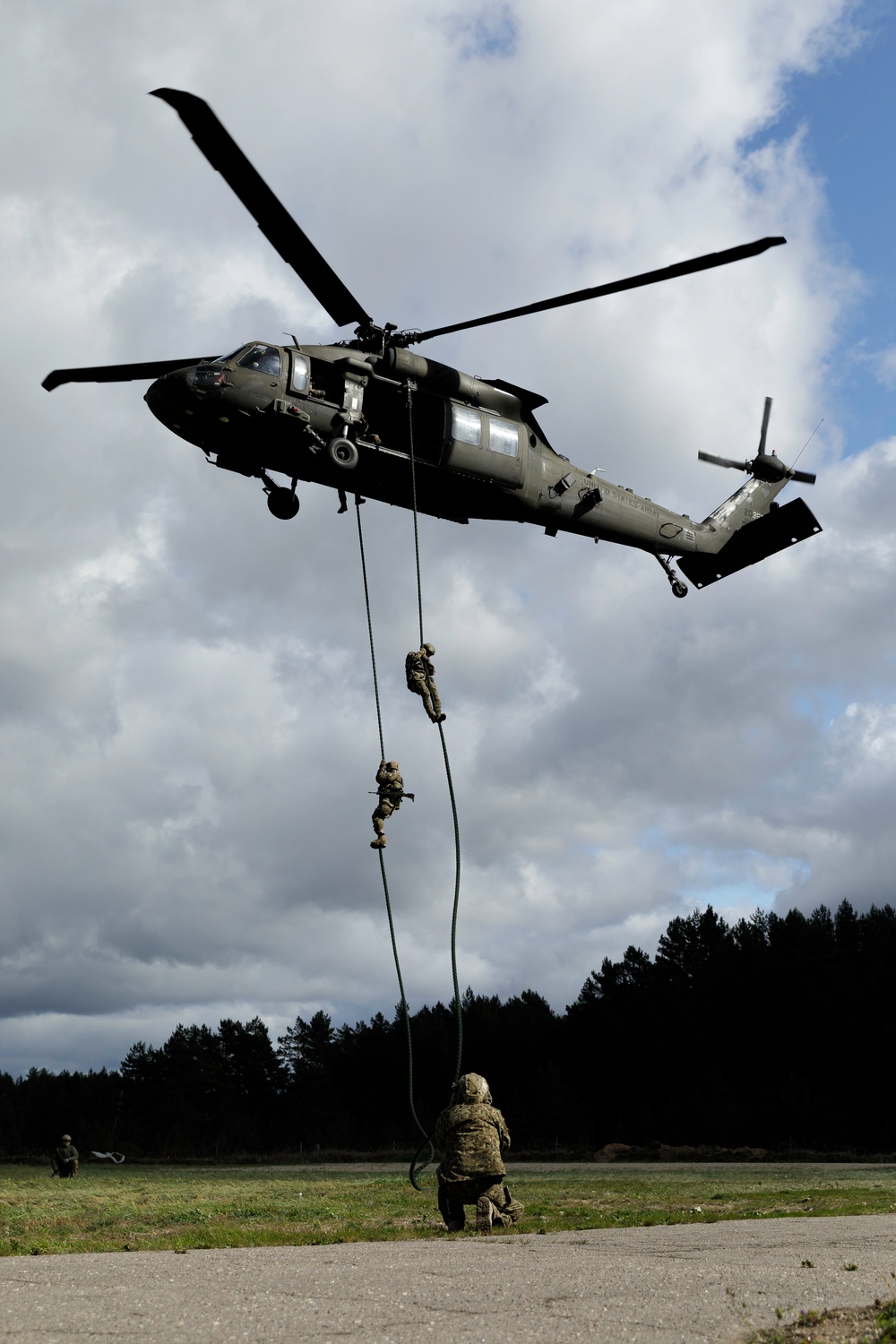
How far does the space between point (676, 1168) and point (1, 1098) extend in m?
65.9

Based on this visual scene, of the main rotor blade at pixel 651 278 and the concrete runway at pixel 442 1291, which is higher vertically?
the main rotor blade at pixel 651 278

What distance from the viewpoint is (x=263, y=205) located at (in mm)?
13406

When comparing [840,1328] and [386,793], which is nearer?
[840,1328]

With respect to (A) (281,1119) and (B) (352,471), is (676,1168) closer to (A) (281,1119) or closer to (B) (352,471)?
(B) (352,471)

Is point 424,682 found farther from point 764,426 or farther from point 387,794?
point 764,426

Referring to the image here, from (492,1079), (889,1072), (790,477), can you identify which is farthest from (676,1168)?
→ (492,1079)

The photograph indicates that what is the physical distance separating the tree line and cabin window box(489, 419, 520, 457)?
101 ft

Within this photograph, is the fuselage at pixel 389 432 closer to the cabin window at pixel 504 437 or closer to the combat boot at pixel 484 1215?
the cabin window at pixel 504 437

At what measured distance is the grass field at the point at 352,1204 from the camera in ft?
44.6

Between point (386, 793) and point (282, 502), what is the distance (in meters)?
4.79

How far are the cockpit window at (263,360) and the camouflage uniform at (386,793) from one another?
539 centimetres

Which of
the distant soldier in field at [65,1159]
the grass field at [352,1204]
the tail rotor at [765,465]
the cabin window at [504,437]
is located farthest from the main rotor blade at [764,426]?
the distant soldier in field at [65,1159]

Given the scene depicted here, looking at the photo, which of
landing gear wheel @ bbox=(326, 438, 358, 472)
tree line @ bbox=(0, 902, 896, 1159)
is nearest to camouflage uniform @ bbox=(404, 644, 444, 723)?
landing gear wheel @ bbox=(326, 438, 358, 472)

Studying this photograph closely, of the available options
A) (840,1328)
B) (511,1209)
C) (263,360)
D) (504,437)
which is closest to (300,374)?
(263,360)
